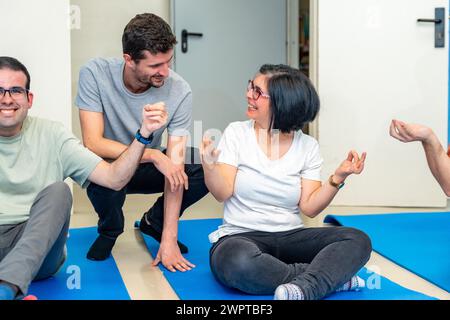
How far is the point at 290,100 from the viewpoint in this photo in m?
2.02

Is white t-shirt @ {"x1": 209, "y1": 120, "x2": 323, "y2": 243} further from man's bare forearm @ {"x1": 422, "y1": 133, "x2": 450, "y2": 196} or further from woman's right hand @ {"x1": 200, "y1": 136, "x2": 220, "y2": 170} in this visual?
man's bare forearm @ {"x1": 422, "y1": 133, "x2": 450, "y2": 196}

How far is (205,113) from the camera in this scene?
493 centimetres

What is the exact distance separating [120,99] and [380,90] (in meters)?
1.78

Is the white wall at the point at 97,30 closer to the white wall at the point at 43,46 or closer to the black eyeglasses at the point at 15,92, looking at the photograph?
the white wall at the point at 43,46

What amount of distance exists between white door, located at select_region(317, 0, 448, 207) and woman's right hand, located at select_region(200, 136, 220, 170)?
1.84m

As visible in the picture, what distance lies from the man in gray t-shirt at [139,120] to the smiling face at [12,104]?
0.45 m

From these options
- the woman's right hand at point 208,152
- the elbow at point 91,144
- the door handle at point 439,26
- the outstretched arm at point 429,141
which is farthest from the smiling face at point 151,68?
the door handle at point 439,26

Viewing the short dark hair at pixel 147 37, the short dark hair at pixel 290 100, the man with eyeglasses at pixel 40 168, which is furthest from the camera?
the short dark hair at pixel 147 37

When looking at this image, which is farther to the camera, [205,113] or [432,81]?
[205,113]

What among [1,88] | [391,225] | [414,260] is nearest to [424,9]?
[391,225]

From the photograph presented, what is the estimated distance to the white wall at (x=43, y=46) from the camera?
322 cm

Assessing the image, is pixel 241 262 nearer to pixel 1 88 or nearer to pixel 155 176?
→ pixel 155 176

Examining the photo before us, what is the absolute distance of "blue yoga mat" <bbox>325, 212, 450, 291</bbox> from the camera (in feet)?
7.47

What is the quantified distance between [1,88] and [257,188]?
882mm
